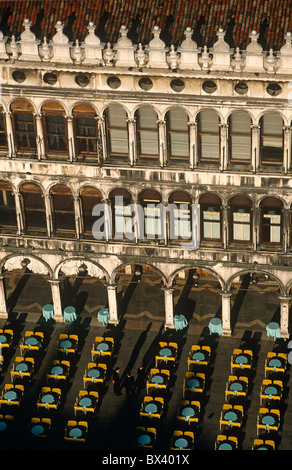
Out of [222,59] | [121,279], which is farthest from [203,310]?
[222,59]

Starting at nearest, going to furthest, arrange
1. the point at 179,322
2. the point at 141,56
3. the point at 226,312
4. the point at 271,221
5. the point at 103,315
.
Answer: the point at 141,56 → the point at 271,221 → the point at 226,312 → the point at 179,322 → the point at 103,315

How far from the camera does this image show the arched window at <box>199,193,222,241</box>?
85.8 meters

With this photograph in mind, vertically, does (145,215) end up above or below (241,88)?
below

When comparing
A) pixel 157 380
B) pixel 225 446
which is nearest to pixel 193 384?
pixel 157 380

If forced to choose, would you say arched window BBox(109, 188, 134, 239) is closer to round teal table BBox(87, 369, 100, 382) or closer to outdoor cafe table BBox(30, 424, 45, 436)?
round teal table BBox(87, 369, 100, 382)

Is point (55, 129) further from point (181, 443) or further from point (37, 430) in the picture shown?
point (181, 443)

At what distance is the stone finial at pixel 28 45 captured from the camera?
82.0 m

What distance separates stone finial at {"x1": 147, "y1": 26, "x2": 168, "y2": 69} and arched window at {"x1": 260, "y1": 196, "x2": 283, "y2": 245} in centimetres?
1129

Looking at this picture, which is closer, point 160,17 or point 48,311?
point 160,17

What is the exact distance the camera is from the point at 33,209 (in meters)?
89.2

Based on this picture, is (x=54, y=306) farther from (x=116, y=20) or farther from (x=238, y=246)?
(x=116, y=20)

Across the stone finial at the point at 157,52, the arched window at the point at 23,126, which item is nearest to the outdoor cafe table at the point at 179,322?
the arched window at the point at 23,126

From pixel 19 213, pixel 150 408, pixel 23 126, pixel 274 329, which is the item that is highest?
pixel 23 126

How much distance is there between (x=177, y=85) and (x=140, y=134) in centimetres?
438
